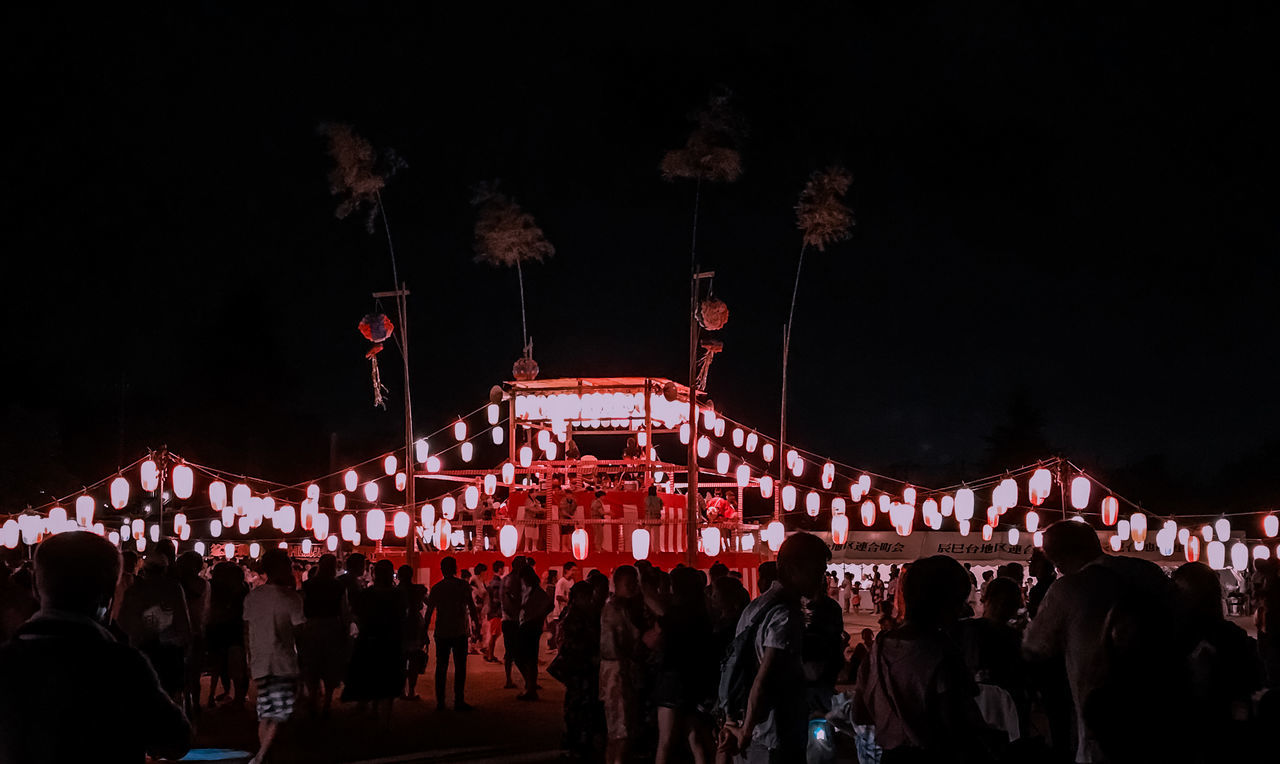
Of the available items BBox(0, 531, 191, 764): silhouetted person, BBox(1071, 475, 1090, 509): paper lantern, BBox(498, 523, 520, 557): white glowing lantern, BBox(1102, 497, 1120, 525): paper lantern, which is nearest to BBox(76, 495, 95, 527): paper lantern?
BBox(498, 523, 520, 557): white glowing lantern

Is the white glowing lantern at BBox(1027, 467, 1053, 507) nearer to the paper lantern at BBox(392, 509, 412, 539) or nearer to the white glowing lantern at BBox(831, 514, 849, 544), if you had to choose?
the white glowing lantern at BBox(831, 514, 849, 544)

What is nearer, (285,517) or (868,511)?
(285,517)

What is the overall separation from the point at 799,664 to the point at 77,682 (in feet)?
10.8

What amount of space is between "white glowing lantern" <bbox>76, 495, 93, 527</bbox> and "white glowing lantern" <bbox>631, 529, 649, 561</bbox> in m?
10.9

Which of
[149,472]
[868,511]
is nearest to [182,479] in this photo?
[149,472]

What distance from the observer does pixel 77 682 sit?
296 centimetres

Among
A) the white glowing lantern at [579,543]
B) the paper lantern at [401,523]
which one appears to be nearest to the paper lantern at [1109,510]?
the white glowing lantern at [579,543]

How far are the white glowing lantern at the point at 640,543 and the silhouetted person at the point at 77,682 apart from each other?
61.5 ft

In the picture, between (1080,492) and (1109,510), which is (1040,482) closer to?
(1080,492)

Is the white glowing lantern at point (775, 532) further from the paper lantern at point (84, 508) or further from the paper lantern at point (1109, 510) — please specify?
the paper lantern at point (84, 508)

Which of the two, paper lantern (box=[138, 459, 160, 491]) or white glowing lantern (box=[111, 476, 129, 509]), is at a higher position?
paper lantern (box=[138, 459, 160, 491])

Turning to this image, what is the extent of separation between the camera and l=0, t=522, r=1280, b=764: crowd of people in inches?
120

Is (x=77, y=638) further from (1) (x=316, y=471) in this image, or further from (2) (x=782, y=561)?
(1) (x=316, y=471)

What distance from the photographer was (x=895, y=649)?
4.14 m
